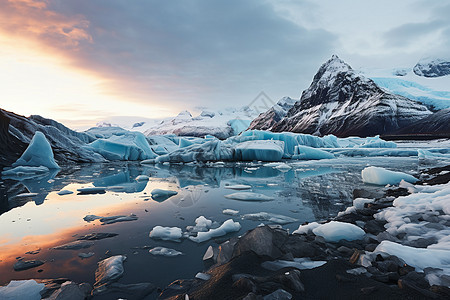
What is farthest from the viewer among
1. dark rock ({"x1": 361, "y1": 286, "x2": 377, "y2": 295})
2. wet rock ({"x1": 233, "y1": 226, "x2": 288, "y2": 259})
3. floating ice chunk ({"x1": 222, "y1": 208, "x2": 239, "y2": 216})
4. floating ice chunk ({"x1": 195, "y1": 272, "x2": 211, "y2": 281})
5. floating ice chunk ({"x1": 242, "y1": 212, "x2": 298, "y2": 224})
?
floating ice chunk ({"x1": 222, "y1": 208, "x2": 239, "y2": 216})

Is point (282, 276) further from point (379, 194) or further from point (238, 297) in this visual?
point (379, 194)

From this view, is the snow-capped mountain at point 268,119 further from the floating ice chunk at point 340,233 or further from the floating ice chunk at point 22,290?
the floating ice chunk at point 22,290

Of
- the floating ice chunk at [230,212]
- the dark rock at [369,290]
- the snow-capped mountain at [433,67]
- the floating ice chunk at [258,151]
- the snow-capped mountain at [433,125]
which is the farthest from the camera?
the snow-capped mountain at [433,67]

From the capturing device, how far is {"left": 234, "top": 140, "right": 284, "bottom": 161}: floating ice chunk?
17.4 m

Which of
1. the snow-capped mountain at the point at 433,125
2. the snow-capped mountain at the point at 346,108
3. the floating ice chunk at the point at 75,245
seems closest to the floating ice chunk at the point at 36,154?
the floating ice chunk at the point at 75,245

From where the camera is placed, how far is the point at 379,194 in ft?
14.9

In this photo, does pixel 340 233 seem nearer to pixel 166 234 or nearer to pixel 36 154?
pixel 166 234

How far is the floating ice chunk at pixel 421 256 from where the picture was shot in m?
1.77

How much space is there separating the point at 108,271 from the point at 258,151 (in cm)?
1570

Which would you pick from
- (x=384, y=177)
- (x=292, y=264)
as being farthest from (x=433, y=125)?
(x=292, y=264)

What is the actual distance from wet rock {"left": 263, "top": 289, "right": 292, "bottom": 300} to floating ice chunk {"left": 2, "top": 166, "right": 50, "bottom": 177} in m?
12.0

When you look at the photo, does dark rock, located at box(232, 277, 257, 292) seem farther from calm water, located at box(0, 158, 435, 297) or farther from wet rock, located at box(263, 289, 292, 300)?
calm water, located at box(0, 158, 435, 297)

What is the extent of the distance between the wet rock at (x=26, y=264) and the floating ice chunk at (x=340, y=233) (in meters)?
2.97

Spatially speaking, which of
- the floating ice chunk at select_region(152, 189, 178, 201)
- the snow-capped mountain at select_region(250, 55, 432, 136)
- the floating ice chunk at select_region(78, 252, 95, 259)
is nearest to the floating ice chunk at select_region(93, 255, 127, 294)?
the floating ice chunk at select_region(78, 252, 95, 259)
